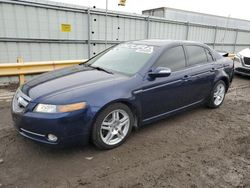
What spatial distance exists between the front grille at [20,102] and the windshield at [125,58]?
4.53ft

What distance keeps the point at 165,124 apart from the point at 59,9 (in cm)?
564

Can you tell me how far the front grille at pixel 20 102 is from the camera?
2.82 metres

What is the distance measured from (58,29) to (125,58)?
4704mm

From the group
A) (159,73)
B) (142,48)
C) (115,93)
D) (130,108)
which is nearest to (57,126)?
(115,93)

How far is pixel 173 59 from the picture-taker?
384 cm

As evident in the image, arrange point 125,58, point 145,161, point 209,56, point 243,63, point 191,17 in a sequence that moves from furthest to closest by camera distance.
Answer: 1. point 191,17
2. point 243,63
3. point 209,56
4. point 125,58
5. point 145,161

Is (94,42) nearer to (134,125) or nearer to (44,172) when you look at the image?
(134,125)

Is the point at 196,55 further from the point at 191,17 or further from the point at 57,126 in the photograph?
the point at 191,17

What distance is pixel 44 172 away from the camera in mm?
2588

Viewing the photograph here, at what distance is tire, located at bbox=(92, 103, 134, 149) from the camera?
2891 millimetres

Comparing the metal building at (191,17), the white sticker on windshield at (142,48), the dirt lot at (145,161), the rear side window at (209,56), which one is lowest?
the dirt lot at (145,161)

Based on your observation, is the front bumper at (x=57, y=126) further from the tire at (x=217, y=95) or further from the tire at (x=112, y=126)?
the tire at (x=217, y=95)

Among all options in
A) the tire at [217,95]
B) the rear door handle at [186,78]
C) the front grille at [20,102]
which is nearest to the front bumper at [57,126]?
the front grille at [20,102]

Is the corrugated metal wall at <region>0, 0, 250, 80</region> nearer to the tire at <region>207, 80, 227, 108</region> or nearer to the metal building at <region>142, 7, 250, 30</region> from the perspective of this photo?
the metal building at <region>142, 7, 250, 30</region>
